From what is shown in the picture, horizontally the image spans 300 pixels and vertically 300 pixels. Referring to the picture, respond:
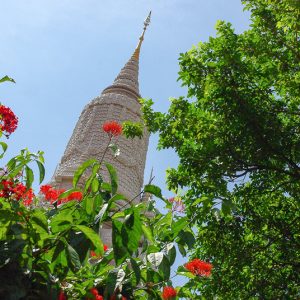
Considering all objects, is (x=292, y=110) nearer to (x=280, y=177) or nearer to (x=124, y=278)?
(x=280, y=177)

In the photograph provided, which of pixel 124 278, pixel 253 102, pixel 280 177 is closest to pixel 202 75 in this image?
pixel 253 102

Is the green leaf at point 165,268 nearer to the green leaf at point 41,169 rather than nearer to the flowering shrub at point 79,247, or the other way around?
the flowering shrub at point 79,247

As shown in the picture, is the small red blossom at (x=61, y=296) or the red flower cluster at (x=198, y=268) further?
the red flower cluster at (x=198, y=268)

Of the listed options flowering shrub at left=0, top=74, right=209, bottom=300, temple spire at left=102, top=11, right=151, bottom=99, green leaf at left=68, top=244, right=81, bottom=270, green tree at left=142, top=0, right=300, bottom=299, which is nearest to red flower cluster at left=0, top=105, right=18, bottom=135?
flowering shrub at left=0, top=74, right=209, bottom=300

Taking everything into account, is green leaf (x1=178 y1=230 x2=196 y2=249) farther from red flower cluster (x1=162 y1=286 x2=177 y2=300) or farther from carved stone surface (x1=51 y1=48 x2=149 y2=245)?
carved stone surface (x1=51 y1=48 x2=149 y2=245)

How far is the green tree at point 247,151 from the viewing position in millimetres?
6004

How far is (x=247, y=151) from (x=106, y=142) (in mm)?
13886

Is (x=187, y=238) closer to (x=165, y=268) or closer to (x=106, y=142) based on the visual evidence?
(x=165, y=268)

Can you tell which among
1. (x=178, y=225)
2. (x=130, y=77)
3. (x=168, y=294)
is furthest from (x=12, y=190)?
(x=130, y=77)

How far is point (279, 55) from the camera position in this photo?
22.6 ft

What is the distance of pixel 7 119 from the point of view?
3.66m

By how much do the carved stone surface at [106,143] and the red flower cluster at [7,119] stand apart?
1242cm

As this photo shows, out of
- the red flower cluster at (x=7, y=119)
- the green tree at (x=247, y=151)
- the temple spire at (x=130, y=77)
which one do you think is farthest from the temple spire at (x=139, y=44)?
the red flower cluster at (x=7, y=119)

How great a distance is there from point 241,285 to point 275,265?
762mm
